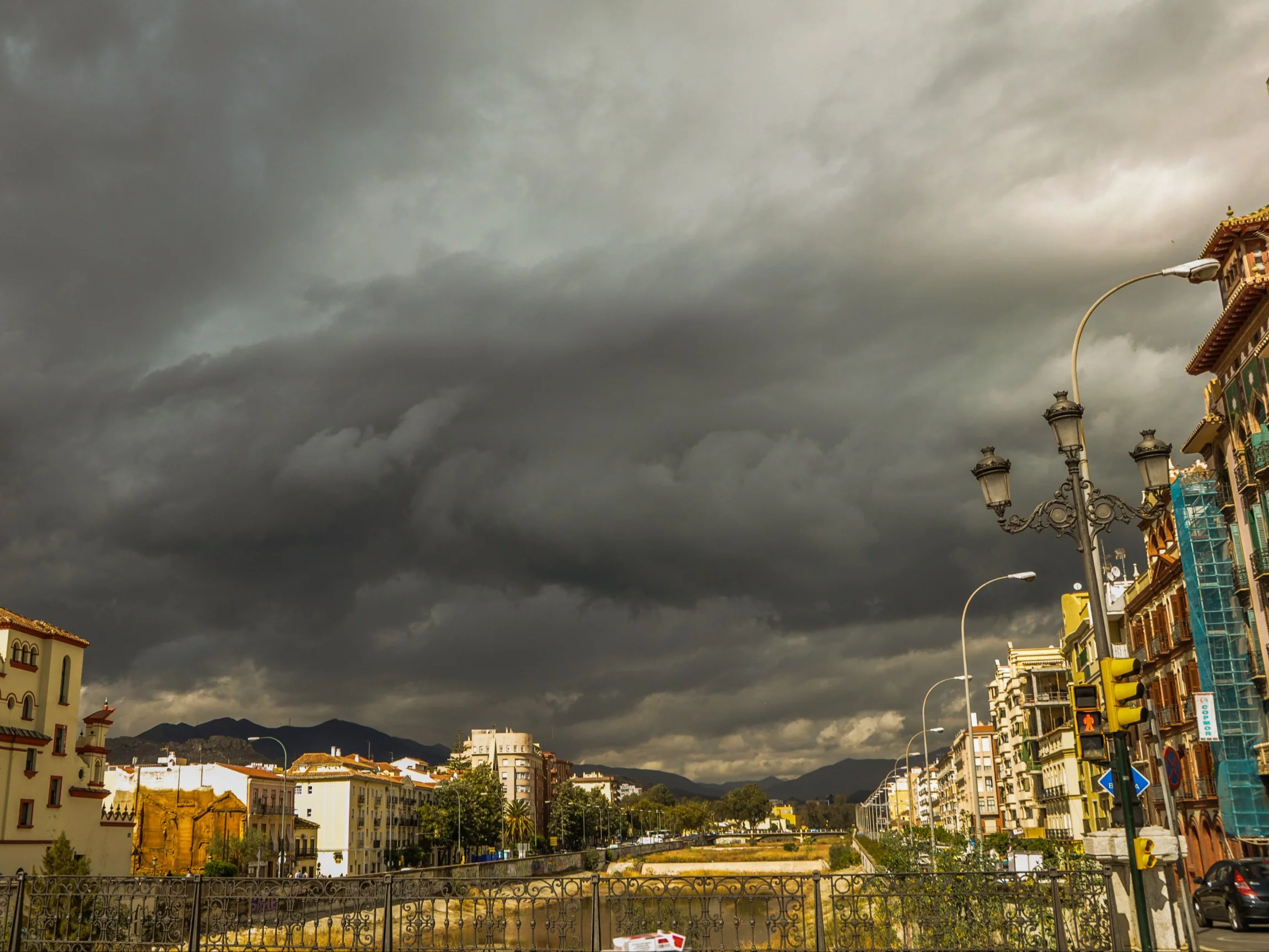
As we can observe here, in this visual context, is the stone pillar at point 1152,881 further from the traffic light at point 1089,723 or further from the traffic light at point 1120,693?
the traffic light at point 1120,693

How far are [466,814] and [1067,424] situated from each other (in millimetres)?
115696

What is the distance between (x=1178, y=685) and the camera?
5191 cm

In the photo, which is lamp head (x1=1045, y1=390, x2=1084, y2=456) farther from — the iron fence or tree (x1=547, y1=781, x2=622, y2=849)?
tree (x1=547, y1=781, x2=622, y2=849)

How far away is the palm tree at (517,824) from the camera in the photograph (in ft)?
507

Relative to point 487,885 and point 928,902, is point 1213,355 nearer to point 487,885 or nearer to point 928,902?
point 928,902

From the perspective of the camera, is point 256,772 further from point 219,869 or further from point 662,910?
point 662,910

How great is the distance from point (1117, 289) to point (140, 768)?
100 metres

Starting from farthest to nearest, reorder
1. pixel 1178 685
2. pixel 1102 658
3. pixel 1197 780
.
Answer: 1. pixel 1178 685
2. pixel 1197 780
3. pixel 1102 658

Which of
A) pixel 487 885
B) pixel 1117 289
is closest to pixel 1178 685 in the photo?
pixel 1117 289

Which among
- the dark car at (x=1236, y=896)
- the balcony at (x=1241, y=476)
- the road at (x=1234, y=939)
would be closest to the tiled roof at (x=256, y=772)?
the balcony at (x=1241, y=476)

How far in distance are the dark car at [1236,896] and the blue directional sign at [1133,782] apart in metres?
13.7

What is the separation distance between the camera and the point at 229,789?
9262cm

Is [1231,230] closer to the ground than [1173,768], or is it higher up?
higher up

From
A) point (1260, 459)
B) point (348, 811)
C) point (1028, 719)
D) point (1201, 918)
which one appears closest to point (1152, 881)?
point (1201, 918)
